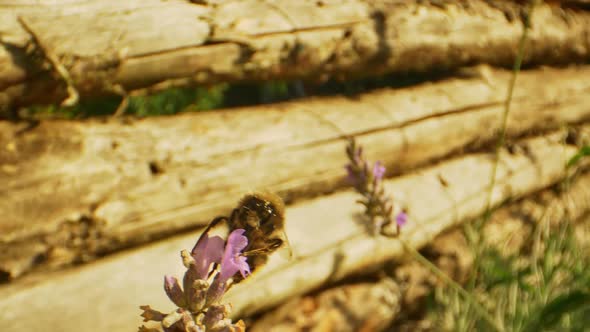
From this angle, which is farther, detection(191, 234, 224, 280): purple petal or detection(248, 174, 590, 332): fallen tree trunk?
detection(248, 174, 590, 332): fallen tree trunk

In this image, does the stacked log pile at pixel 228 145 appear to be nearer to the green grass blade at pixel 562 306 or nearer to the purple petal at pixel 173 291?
the green grass blade at pixel 562 306

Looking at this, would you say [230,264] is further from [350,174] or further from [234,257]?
[350,174]

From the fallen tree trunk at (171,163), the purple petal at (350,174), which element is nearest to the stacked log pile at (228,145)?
the fallen tree trunk at (171,163)

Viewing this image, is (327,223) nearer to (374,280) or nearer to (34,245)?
(374,280)

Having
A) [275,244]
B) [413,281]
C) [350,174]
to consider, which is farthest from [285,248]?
[413,281]

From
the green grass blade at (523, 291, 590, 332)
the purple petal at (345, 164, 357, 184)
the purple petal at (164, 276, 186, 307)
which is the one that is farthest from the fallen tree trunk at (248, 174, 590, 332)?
the purple petal at (164, 276, 186, 307)

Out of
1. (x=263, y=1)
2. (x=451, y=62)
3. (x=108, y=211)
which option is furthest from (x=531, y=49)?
(x=108, y=211)

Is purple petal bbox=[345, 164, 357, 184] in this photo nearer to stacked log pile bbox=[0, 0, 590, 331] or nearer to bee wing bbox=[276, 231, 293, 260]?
stacked log pile bbox=[0, 0, 590, 331]
